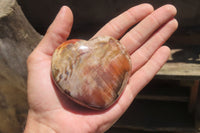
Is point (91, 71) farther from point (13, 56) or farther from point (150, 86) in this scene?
point (150, 86)

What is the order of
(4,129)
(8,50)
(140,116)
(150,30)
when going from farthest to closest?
1. (140,116)
2. (4,129)
3. (150,30)
4. (8,50)

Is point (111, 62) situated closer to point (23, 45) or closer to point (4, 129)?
point (23, 45)

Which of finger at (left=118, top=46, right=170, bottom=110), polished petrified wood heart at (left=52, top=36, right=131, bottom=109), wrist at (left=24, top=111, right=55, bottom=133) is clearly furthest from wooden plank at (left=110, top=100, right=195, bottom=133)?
wrist at (left=24, top=111, right=55, bottom=133)

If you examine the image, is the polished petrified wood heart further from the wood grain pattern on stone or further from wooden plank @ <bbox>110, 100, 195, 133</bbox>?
wooden plank @ <bbox>110, 100, 195, 133</bbox>

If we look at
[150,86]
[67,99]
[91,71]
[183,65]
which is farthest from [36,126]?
[150,86]

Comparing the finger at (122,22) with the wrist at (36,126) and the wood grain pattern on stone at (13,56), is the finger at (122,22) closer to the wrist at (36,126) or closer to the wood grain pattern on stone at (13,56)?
the wood grain pattern on stone at (13,56)

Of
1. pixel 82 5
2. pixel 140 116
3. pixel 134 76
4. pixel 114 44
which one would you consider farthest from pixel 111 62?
pixel 82 5
